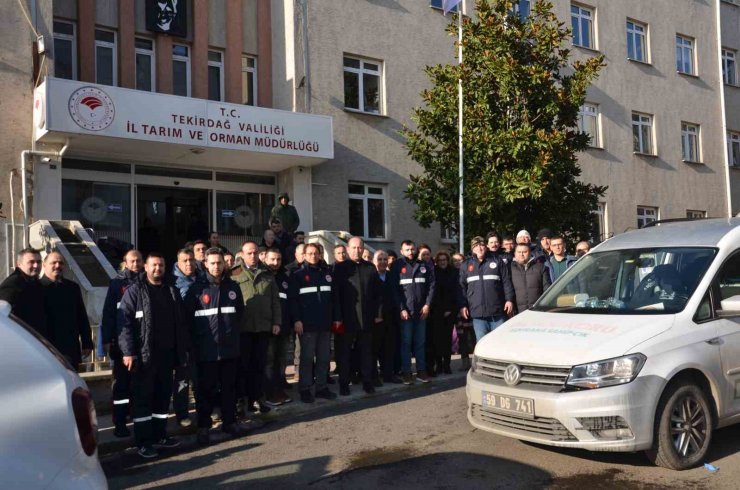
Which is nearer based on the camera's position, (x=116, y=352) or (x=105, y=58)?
(x=116, y=352)

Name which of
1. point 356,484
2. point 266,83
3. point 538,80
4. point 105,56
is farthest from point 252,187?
point 356,484

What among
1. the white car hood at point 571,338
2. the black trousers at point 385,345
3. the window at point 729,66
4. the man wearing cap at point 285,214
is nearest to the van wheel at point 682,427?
the white car hood at point 571,338

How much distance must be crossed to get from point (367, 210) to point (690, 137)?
569 inches

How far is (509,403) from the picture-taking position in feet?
18.9

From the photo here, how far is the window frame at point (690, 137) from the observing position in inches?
1009

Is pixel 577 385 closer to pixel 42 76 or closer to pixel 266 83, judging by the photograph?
pixel 42 76

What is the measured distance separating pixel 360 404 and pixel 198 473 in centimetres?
287

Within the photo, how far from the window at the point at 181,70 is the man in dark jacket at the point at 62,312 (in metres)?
9.42

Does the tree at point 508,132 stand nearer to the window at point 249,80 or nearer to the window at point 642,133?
the window at point 249,80

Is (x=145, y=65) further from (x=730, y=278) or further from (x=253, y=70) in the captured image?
(x=730, y=278)

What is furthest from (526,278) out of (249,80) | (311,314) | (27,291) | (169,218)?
(249,80)

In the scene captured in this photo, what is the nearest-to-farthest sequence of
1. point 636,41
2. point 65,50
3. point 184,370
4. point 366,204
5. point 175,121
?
point 184,370, point 175,121, point 65,50, point 366,204, point 636,41

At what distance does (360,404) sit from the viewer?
867 cm

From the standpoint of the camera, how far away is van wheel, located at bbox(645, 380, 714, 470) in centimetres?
543
